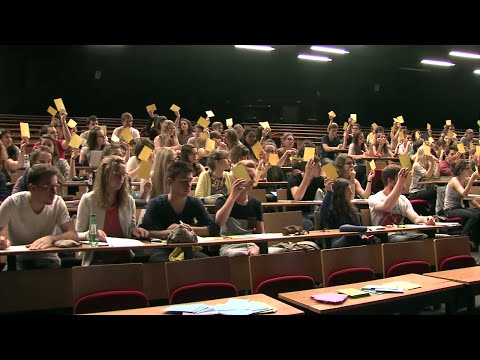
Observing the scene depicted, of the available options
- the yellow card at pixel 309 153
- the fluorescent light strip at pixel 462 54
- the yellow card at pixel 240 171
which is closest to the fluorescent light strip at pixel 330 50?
the fluorescent light strip at pixel 462 54

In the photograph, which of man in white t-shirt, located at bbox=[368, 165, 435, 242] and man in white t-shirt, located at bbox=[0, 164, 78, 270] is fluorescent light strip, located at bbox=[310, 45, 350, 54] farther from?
man in white t-shirt, located at bbox=[0, 164, 78, 270]

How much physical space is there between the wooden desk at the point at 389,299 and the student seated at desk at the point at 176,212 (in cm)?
110

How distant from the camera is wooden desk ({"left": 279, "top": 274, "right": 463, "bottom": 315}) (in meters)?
2.50

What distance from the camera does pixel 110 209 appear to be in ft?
11.3

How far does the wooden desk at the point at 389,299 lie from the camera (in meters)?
2.50

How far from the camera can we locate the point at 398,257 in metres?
3.64

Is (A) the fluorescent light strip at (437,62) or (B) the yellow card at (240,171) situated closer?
(B) the yellow card at (240,171)

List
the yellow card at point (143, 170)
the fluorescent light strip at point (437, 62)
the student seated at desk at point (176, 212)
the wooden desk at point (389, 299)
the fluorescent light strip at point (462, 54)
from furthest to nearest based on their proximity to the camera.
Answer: the fluorescent light strip at point (437, 62) → the fluorescent light strip at point (462, 54) → the yellow card at point (143, 170) → the student seated at desk at point (176, 212) → the wooden desk at point (389, 299)

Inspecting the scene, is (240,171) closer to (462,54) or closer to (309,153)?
(309,153)

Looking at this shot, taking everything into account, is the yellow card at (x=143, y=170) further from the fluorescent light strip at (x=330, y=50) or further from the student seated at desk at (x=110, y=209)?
the fluorescent light strip at (x=330, y=50)

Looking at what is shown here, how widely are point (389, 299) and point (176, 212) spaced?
168cm

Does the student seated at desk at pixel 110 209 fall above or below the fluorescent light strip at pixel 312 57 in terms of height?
below

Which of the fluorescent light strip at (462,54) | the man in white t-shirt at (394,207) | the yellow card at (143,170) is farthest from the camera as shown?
the fluorescent light strip at (462,54)
